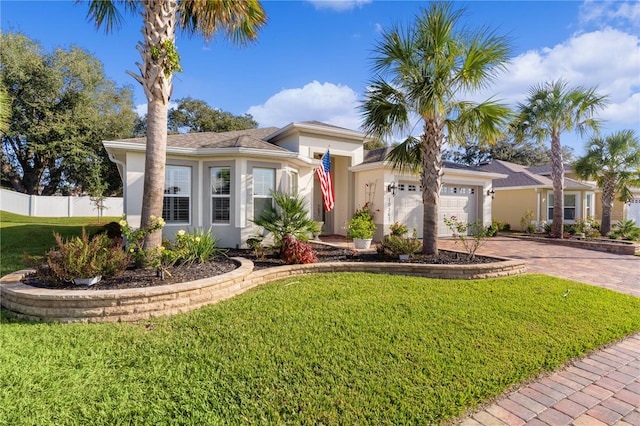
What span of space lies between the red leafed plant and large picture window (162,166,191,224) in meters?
4.32

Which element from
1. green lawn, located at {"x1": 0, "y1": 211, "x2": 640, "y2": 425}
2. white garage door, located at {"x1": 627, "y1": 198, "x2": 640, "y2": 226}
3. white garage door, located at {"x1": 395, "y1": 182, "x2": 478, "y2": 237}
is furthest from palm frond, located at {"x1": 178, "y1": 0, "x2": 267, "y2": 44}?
white garage door, located at {"x1": 627, "y1": 198, "x2": 640, "y2": 226}

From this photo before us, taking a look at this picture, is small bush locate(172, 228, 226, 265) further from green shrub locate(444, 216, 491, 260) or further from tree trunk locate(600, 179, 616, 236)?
tree trunk locate(600, 179, 616, 236)

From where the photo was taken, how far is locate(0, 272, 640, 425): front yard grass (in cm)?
271

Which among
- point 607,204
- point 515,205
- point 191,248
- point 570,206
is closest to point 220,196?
point 191,248

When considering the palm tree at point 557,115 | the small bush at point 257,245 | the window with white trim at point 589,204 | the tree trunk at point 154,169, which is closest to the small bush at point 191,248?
the tree trunk at point 154,169

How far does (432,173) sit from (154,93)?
7149mm

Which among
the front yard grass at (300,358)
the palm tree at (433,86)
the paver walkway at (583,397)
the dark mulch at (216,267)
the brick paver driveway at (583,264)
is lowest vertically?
the paver walkway at (583,397)

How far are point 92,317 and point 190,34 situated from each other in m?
7.35

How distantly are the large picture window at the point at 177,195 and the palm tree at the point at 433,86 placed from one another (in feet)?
20.3

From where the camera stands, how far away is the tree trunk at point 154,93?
623 cm

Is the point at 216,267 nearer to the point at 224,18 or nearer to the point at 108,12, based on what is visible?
the point at 224,18

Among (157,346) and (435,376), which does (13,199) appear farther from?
(435,376)

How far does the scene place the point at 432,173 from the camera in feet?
27.8

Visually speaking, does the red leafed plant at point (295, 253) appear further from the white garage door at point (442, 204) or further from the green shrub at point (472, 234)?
the white garage door at point (442, 204)
